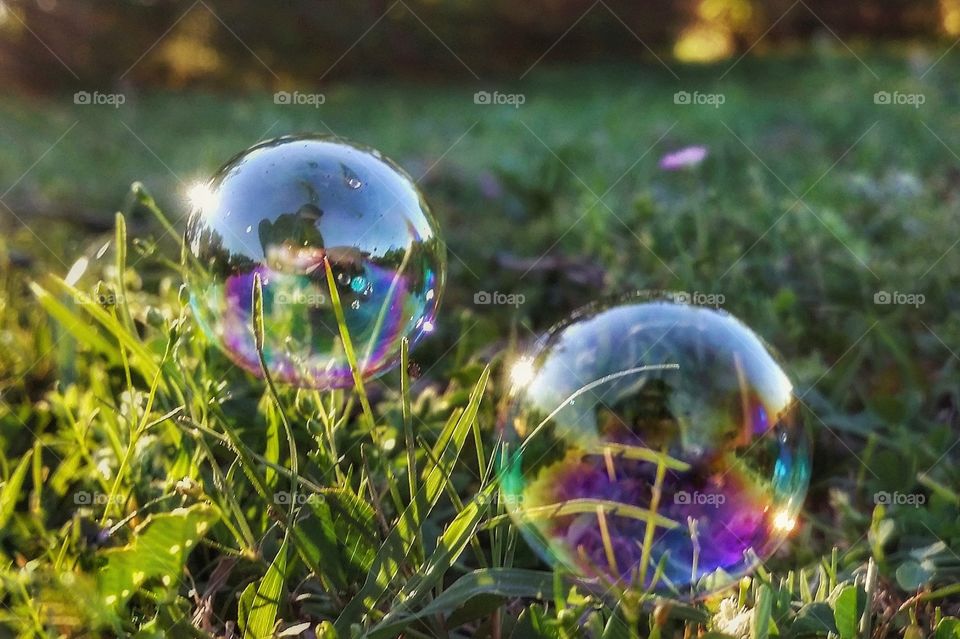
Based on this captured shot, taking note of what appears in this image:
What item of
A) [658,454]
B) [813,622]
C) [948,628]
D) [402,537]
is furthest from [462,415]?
[948,628]

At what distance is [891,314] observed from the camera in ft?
8.97

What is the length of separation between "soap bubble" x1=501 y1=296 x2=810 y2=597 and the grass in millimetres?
82

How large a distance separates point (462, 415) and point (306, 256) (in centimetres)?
44

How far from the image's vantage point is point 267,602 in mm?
1476

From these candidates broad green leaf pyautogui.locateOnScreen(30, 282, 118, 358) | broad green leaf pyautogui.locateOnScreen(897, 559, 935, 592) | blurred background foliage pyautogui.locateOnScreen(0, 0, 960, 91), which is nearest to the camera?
broad green leaf pyautogui.locateOnScreen(897, 559, 935, 592)

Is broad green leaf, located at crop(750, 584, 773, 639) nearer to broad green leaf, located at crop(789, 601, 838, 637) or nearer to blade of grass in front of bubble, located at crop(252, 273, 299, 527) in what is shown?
broad green leaf, located at crop(789, 601, 838, 637)

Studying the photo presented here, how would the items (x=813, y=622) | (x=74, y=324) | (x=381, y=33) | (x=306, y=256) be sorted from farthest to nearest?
(x=381, y=33) < (x=74, y=324) < (x=306, y=256) < (x=813, y=622)

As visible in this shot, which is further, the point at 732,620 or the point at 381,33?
the point at 381,33

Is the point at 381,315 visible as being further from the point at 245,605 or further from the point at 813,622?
the point at 813,622

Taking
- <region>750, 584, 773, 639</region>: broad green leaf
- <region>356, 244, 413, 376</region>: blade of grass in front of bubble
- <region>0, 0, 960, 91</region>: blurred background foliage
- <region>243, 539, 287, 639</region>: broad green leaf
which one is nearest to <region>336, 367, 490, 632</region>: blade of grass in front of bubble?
<region>243, 539, 287, 639</region>: broad green leaf

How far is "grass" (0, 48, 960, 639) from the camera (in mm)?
1469

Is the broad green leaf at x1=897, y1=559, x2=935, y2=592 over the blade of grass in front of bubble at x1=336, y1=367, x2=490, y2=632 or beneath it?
beneath

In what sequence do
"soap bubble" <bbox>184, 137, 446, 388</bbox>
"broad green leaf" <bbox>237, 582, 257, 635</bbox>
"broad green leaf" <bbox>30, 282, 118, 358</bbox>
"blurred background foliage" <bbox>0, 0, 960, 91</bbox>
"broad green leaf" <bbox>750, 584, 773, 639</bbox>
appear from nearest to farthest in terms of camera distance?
"broad green leaf" <bbox>750, 584, 773, 639</bbox>
"broad green leaf" <bbox>237, 582, 257, 635</bbox>
"soap bubble" <bbox>184, 137, 446, 388</bbox>
"broad green leaf" <bbox>30, 282, 118, 358</bbox>
"blurred background foliage" <bbox>0, 0, 960, 91</bbox>

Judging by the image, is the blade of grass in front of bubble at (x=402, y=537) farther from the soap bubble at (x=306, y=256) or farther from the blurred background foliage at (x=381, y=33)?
the blurred background foliage at (x=381, y=33)
